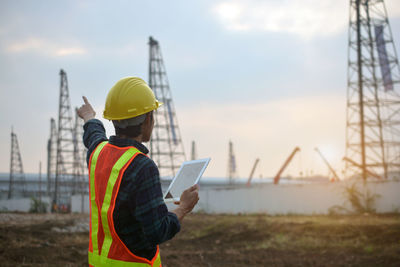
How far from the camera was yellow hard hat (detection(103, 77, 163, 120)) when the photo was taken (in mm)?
2090

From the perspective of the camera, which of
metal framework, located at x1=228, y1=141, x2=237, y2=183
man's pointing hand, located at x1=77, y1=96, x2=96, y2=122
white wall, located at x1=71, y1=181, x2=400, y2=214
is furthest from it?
metal framework, located at x1=228, y1=141, x2=237, y2=183

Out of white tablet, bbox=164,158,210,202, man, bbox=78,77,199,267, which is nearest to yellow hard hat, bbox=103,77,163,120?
man, bbox=78,77,199,267

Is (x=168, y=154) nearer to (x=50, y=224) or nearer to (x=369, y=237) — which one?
(x=50, y=224)

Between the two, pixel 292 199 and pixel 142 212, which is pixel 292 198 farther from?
pixel 142 212

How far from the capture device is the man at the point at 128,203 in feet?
5.96

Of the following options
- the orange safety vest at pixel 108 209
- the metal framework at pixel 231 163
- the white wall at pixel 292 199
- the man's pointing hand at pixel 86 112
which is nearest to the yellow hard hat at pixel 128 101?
the orange safety vest at pixel 108 209

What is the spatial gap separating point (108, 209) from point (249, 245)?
1228cm

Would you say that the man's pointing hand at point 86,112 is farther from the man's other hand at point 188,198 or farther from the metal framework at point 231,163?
the metal framework at point 231,163

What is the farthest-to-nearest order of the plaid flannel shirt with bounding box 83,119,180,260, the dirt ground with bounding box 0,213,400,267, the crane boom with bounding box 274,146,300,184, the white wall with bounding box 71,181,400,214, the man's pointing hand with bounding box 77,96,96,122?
the crane boom with bounding box 274,146,300,184 → the white wall with bounding box 71,181,400,214 → the dirt ground with bounding box 0,213,400,267 → the man's pointing hand with bounding box 77,96,96,122 → the plaid flannel shirt with bounding box 83,119,180,260

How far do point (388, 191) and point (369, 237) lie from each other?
27.1 feet

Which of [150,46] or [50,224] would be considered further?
[150,46]

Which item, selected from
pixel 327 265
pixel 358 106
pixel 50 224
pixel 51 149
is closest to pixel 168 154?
pixel 358 106

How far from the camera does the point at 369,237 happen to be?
12305 mm

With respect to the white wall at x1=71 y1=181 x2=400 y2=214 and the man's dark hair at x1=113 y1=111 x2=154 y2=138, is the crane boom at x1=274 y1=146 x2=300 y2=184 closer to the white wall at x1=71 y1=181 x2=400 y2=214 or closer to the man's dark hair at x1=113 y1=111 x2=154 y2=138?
the white wall at x1=71 y1=181 x2=400 y2=214
